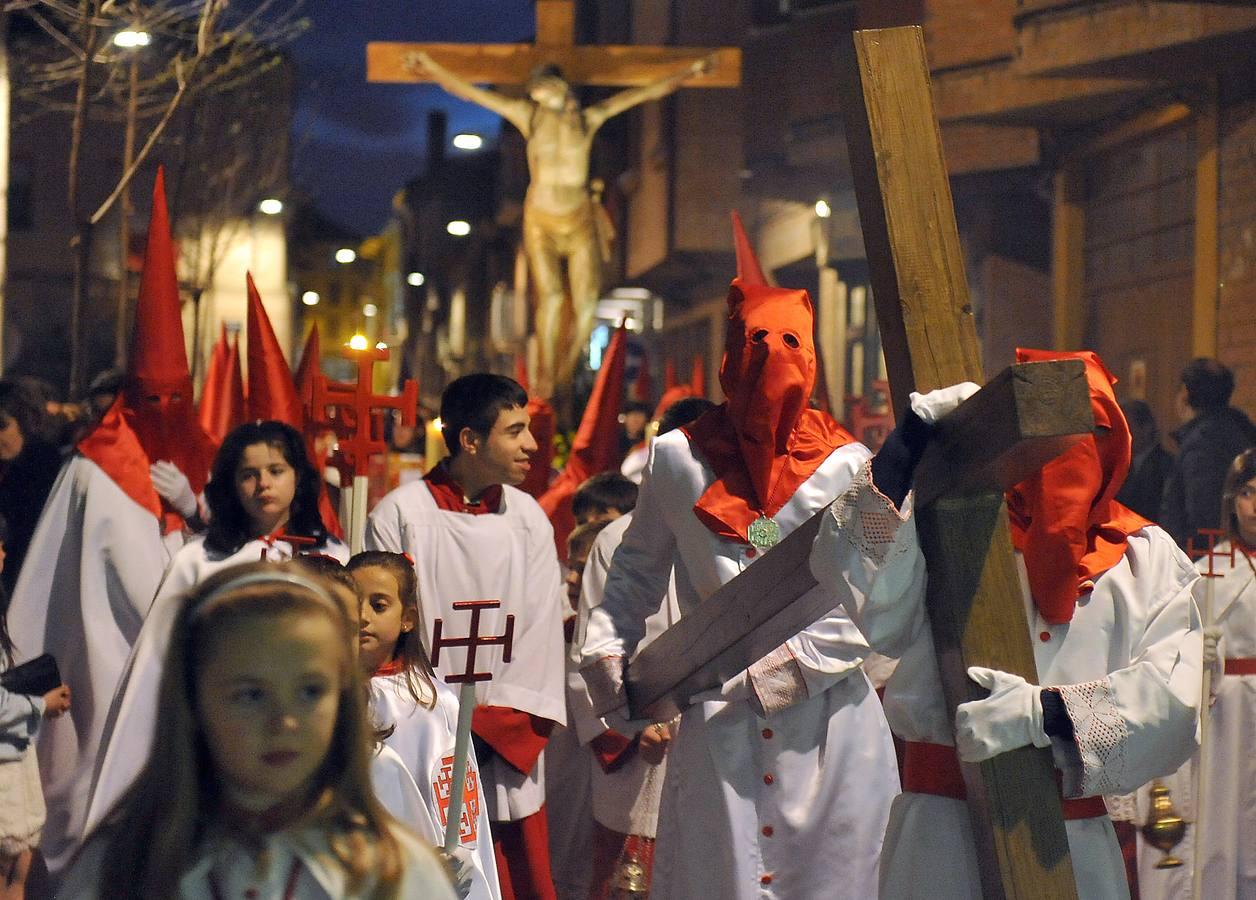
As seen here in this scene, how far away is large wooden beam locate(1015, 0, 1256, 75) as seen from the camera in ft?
36.8

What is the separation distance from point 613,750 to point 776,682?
1942mm

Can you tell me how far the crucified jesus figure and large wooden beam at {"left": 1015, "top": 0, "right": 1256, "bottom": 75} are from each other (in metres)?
3.99

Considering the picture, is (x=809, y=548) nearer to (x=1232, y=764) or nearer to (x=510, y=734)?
(x=510, y=734)

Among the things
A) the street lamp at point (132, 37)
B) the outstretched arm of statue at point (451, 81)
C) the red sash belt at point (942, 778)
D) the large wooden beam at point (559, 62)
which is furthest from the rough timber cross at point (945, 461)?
the large wooden beam at point (559, 62)

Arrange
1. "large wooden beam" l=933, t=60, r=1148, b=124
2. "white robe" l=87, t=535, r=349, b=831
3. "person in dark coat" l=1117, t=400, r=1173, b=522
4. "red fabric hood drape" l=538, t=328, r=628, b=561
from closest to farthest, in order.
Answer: "white robe" l=87, t=535, r=349, b=831 → "red fabric hood drape" l=538, t=328, r=628, b=561 → "person in dark coat" l=1117, t=400, r=1173, b=522 → "large wooden beam" l=933, t=60, r=1148, b=124

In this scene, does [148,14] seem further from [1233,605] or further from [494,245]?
[494,245]

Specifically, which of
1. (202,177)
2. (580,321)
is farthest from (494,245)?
(580,321)

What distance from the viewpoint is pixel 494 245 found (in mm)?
50344

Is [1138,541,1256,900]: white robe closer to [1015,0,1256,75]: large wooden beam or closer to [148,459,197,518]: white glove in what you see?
[148,459,197,518]: white glove

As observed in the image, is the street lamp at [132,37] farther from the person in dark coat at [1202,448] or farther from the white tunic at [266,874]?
the white tunic at [266,874]

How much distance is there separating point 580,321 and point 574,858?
889 cm

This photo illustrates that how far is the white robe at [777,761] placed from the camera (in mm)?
4441

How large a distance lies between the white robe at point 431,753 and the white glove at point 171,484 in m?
3.20

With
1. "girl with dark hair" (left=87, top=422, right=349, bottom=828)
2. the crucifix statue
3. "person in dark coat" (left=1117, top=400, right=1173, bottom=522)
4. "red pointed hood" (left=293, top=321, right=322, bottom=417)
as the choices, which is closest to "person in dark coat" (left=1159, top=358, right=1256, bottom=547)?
"person in dark coat" (left=1117, top=400, right=1173, bottom=522)
